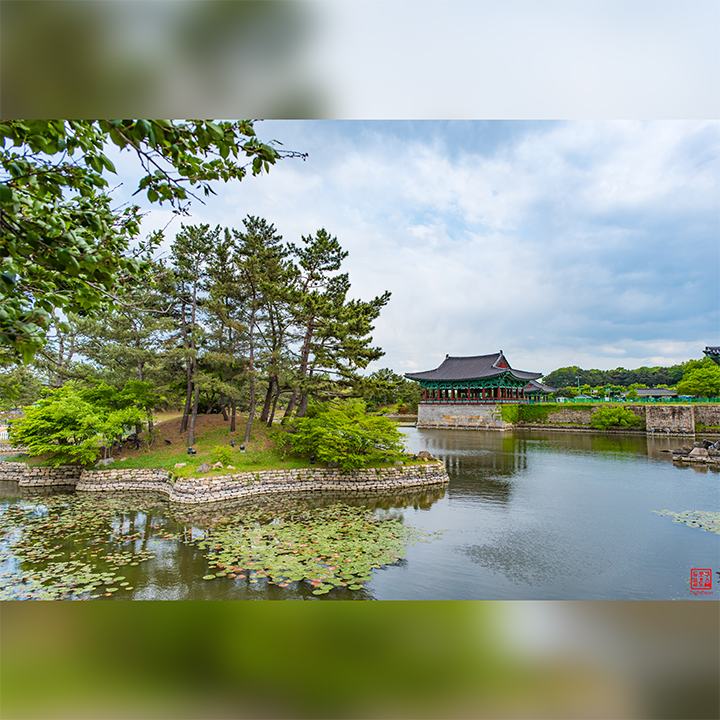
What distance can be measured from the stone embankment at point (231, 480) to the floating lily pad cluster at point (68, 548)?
0.96 meters

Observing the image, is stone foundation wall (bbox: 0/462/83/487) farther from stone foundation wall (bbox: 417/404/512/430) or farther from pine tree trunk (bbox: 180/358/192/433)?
stone foundation wall (bbox: 417/404/512/430)

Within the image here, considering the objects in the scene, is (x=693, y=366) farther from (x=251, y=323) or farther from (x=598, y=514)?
(x=251, y=323)

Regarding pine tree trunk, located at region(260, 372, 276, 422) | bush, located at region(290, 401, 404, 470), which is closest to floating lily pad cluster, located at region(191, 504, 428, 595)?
bush, located at region(290, 401, 404, 470)

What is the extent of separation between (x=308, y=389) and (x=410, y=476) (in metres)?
3.80

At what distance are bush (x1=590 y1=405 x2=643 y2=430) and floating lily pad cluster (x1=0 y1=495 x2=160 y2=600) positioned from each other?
25.5m

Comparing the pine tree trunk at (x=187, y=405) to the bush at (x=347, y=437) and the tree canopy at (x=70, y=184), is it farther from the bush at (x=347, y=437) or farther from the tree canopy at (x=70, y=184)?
the tree canopy at (x=70, y=184)

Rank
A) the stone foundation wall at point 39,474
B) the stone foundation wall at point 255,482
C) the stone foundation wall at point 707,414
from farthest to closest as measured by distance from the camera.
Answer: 1. the stone foundation wall at point 707,414
2. the stone foundation wall at point 39,474
3. the stone foundation wall at point 255,482

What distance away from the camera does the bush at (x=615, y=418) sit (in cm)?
2264

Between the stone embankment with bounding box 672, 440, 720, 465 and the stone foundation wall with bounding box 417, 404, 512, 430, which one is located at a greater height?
the stone foundation wall with bounding box 417, 404, 512, 430

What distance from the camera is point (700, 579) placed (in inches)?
173

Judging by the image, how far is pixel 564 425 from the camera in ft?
86.9

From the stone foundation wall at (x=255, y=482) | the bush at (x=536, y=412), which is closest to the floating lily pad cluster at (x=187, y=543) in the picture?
the stone foundation wall at (x=255, y=482)

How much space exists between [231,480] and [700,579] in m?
8.11

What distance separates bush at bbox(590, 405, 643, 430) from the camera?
74.3ft
